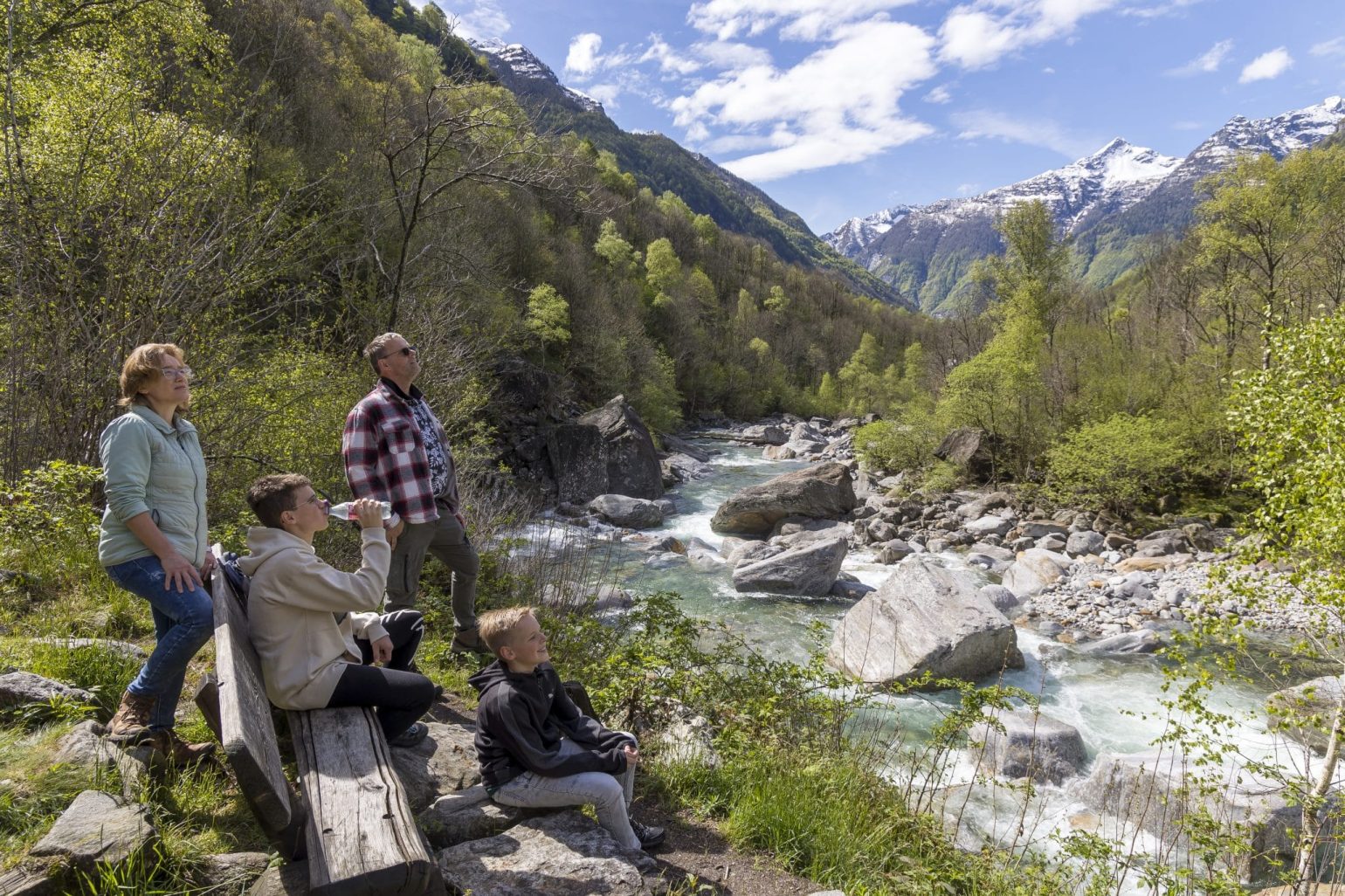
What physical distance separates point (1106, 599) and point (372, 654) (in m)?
14.0

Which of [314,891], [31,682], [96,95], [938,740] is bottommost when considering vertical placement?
[938,740]

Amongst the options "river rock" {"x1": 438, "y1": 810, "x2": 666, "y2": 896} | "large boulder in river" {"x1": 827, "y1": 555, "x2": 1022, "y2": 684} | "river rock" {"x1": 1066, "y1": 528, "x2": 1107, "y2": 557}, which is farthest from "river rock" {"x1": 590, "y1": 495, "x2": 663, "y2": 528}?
"river rock" {"x1": 438, "y1": 810, "x2": 666, "y2": 896}

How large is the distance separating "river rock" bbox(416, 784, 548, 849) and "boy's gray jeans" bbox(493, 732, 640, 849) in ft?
0.21

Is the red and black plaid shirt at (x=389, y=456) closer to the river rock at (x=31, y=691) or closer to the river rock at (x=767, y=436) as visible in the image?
the river rock at (x=31, y=691)

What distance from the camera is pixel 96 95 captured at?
24.8 ft

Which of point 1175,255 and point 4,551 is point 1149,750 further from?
point 1175,255

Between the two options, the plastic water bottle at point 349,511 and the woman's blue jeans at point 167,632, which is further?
the plastic water bottle at point 349,511

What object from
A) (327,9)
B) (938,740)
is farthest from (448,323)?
(327,9)

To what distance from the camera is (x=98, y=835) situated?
7.41ft

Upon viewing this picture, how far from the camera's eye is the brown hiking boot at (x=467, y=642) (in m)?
5.25

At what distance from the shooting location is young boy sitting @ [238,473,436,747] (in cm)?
289

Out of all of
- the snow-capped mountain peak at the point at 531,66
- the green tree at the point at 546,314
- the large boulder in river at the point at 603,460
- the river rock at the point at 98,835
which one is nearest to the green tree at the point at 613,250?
the green tree at the point at 546,314

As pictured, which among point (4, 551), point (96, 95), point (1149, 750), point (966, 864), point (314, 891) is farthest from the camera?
point (1149, 750)

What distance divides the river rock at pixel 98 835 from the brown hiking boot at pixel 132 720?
44 centimetres
